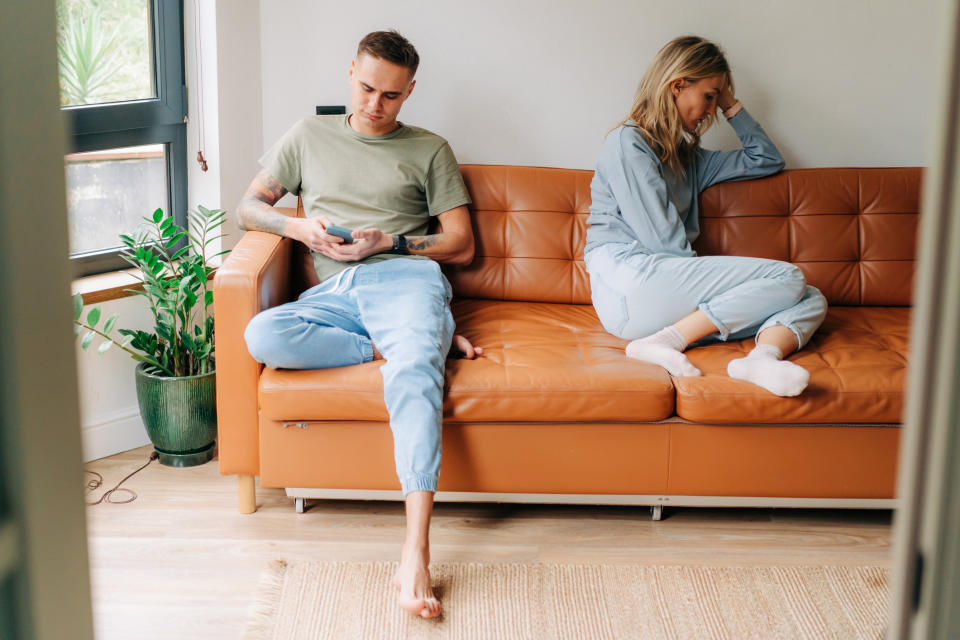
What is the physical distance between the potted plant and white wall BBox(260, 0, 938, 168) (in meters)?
0.77

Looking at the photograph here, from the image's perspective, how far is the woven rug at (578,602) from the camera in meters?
1.95

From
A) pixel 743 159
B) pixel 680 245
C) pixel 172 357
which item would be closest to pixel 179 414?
pixel 172 357

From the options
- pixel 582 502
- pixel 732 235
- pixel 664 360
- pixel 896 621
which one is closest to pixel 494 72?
pixel 732 235

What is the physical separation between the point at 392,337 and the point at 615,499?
0.71 m

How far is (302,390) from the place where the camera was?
7.43 feet

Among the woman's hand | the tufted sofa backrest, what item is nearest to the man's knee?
the tufted sofa backrest

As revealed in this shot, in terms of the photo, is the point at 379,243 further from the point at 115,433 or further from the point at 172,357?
the point at 115,433

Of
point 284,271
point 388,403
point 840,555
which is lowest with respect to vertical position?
point 840,555

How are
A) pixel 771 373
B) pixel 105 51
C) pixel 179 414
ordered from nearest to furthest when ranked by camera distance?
pixel 771 373
pixel 179 414
pixel 105 51

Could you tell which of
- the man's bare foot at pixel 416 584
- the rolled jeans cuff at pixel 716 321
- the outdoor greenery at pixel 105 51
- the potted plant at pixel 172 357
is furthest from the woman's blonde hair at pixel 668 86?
the outdoor greenery at pixel 105 51

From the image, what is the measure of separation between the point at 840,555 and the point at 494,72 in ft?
6.19

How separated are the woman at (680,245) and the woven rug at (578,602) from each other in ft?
1.53

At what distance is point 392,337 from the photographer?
232 cm

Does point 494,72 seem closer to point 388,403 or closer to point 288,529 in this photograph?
point 388,403
